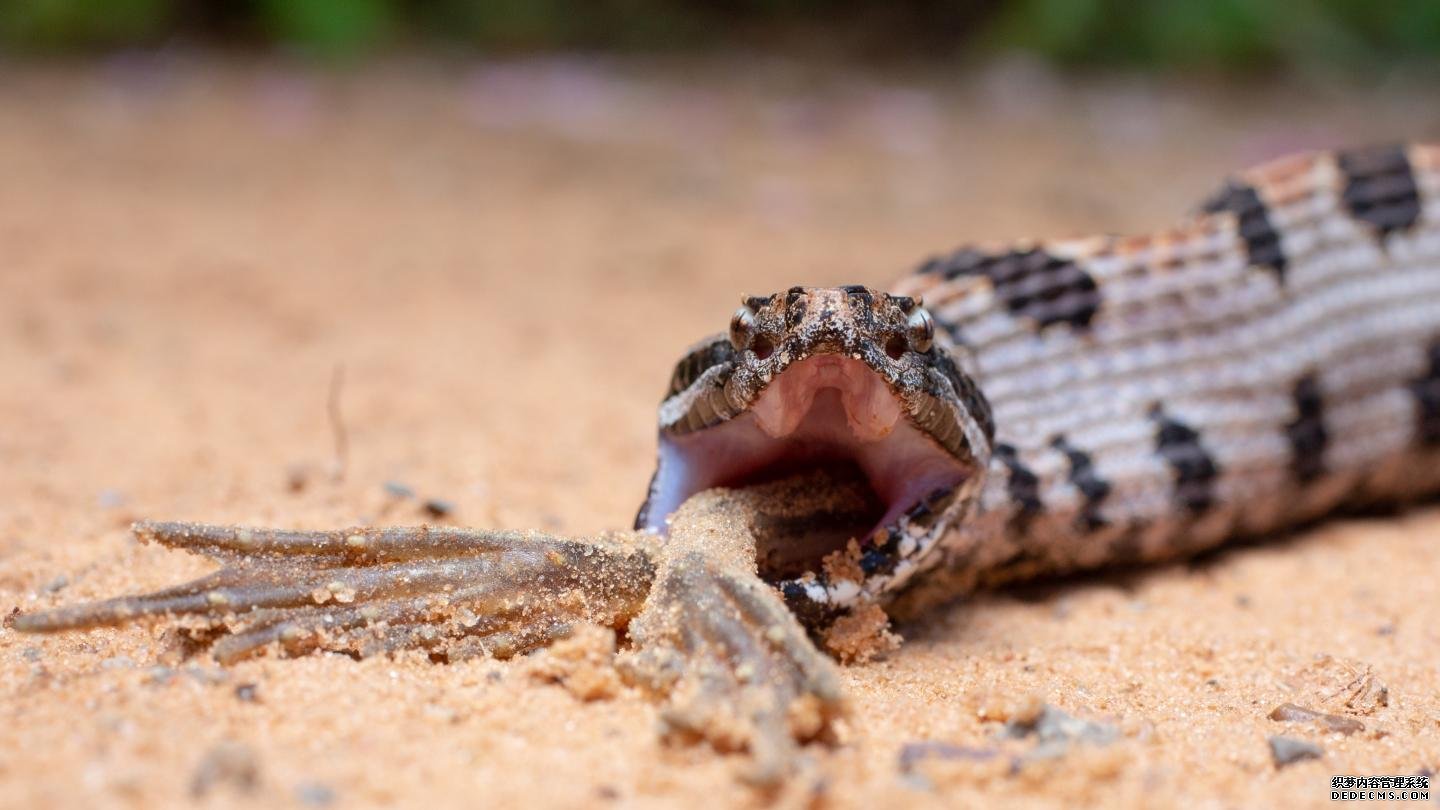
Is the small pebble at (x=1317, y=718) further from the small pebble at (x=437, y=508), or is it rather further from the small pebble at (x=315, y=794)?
the small pebble at (x=437, y=508)

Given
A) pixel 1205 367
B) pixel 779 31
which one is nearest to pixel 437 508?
pixel 1205 367

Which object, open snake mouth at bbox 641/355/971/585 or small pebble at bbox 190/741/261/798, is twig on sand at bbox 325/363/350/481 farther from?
small pebble at bbox 190/741/261/798

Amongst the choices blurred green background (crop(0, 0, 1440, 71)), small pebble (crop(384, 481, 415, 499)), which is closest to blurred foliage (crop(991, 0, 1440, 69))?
blurred green background (crop(0, 0, 1440, 71))

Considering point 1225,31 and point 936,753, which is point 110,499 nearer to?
point 936,753

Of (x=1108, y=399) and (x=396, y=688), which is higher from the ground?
(x=1108, y=399)

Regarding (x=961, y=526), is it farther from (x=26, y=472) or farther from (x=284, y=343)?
(x=284, y=343)

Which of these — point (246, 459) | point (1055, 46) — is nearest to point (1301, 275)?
point (246, 459)
